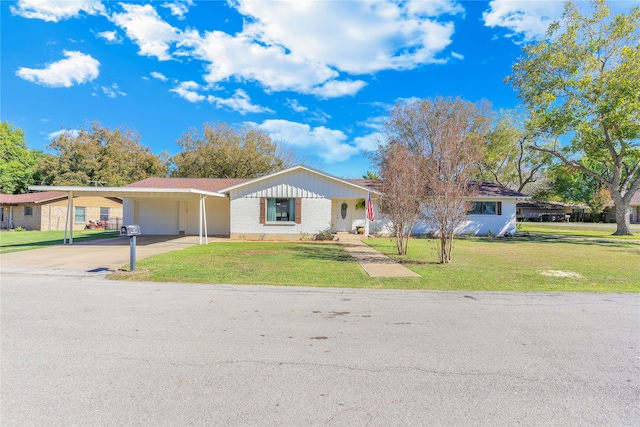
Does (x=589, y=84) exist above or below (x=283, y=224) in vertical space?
above

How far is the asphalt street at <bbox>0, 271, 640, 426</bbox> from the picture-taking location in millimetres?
2807

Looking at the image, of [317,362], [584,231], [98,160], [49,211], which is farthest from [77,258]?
[584,231]

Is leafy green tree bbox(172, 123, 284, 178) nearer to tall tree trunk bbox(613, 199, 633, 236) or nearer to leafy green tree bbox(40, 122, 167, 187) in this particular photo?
leafy green tree bbox(40, 122, 167, 187)

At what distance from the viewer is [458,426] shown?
263cm

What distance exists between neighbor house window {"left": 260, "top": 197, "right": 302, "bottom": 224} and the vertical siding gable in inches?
11.9

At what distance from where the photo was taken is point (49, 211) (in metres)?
27.7

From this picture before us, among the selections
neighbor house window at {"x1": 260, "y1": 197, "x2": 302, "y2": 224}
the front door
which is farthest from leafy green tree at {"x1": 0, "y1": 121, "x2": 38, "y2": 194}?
the front door

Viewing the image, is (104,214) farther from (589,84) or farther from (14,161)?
(589,84)

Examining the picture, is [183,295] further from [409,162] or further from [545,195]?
[545,195]

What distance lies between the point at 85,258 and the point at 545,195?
57.4 metres

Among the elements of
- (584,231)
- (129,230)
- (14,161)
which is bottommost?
(584,231)

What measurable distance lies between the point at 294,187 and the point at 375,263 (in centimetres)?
922

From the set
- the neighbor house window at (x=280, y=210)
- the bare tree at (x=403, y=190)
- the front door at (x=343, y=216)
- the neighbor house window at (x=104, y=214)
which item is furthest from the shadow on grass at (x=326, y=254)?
the neighbor house window at (x=104, y=214)

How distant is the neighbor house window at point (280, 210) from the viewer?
19.2m
